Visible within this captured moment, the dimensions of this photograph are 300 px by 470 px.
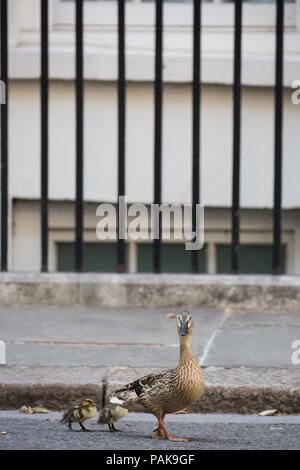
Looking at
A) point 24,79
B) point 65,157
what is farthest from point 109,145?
point 24,79

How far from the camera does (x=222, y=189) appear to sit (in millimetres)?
5707

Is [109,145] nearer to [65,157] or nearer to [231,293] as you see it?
[65,157]

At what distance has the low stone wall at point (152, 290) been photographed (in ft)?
15.3

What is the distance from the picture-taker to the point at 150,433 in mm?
2818

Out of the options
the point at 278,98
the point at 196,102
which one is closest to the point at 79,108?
the point at 196,102

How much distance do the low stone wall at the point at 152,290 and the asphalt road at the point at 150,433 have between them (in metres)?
1.63

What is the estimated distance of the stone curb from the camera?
3.10 meters

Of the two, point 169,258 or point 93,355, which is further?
point 169,258

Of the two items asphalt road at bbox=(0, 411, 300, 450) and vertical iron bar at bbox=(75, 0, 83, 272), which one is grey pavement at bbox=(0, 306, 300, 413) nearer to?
asphalt road at bbox=(0, 411, 300, 450)

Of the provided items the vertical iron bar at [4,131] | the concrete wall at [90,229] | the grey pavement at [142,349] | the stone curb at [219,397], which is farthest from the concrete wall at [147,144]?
the stone curb at [219,397]

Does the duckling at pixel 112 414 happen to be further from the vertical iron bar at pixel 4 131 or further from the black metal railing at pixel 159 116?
the vertical iron bar at pixel 4 131

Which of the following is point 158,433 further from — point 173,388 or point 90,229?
point 90,229

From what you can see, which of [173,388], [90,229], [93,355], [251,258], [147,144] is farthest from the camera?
[251,258]

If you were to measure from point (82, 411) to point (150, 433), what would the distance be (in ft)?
0.74
